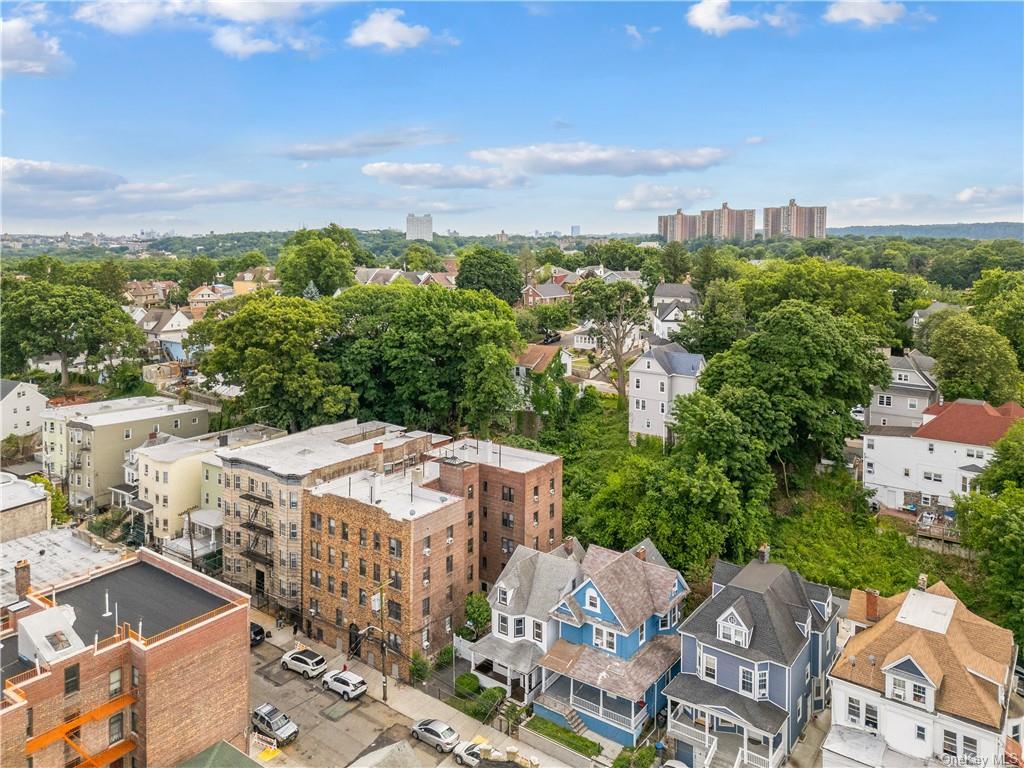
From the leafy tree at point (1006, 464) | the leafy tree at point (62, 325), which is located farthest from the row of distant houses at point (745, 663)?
the leafy tree at point (62, 325)

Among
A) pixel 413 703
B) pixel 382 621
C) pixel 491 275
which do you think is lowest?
pixel 413 703

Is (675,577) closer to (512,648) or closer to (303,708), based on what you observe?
(512,648)

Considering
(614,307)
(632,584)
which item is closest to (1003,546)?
(632,584)

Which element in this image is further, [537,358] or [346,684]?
[537,358]

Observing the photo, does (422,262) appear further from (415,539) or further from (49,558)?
(49,558)

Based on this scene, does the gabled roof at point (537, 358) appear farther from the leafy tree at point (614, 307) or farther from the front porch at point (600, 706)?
the front porch at point (600, 706)

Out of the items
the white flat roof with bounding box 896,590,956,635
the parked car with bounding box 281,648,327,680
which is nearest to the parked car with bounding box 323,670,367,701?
the parked car with bounding box 281,648,327,680

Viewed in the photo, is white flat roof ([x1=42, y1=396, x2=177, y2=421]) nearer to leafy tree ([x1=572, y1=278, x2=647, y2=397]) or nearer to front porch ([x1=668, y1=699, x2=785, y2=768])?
leafy tree ([x1=572, y1=278, x2=647, y2=397])
